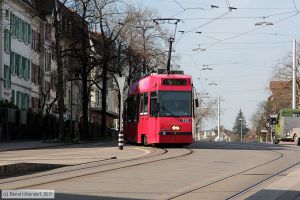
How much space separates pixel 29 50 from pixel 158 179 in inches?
1797

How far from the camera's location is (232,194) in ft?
41.6

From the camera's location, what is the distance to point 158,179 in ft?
50.3

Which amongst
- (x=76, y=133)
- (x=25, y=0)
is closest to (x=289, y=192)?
(x=76, y=133)

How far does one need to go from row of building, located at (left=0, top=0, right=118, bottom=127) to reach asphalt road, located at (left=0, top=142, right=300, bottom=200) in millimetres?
25517

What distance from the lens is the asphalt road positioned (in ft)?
41.4

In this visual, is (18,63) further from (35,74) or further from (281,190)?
(281,190)

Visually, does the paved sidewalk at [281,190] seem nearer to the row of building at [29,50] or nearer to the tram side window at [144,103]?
the tram side window at [144,103]

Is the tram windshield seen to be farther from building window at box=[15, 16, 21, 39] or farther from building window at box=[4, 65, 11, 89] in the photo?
building window at box=[15, 16, 21, 39]

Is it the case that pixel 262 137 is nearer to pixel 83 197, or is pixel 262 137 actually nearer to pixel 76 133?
pixel 76 133

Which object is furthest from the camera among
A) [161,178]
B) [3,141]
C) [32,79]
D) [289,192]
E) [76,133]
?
[32,79]

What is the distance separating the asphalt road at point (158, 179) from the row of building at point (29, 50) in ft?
83.7

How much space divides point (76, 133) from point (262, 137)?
79.5 meters

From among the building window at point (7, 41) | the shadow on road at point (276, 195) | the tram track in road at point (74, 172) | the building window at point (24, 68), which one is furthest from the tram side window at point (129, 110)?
the building window at point (24, 68)

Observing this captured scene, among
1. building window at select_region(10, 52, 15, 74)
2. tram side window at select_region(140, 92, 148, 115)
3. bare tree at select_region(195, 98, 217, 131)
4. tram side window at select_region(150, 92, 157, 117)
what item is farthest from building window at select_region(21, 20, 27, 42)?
bare tree at select_region(195, 98, 217, 131)
